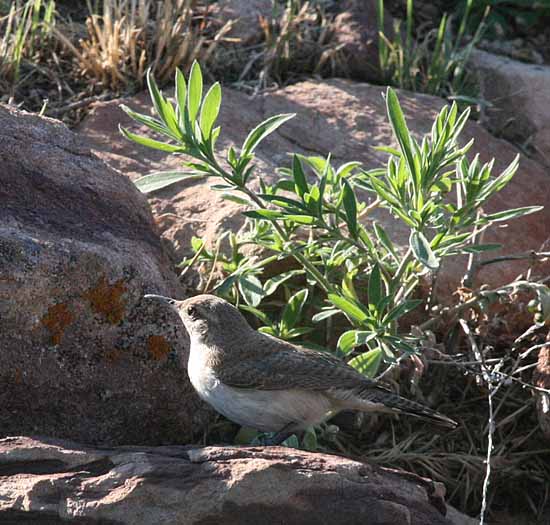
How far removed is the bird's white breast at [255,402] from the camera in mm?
4602

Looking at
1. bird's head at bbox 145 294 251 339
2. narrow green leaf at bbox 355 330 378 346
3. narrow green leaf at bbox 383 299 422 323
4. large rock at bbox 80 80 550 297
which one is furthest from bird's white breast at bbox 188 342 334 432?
large rock at bbox 80 80 550 297

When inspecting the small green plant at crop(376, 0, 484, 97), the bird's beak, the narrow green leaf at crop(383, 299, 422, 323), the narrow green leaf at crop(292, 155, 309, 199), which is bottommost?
the narrow green leaf at crop(383, 299, 422, 323)

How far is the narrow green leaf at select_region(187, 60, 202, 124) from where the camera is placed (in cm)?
497

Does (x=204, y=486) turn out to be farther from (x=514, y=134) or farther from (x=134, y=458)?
(x=514, y=134)

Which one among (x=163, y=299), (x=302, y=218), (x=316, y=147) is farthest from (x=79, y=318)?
(x=316, y=147)

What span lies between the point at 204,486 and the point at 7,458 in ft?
2.54

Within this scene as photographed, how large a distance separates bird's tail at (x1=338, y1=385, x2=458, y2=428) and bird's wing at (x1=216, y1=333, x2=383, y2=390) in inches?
1.7

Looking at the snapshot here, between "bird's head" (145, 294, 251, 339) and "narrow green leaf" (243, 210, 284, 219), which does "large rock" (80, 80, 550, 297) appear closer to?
"narrow green leaf" (243, 210, 284, 219)

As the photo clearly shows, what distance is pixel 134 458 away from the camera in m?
4.03

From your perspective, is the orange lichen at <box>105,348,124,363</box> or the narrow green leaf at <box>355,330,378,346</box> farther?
the narrow green leaf at <box>355,330,378,346</box>

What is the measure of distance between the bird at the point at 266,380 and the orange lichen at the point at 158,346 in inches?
6.6

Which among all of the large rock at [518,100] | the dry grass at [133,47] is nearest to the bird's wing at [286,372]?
the dry grass at [133,47]

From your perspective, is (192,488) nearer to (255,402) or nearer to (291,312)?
(255,402)

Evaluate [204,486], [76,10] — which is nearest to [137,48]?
[76,10]
